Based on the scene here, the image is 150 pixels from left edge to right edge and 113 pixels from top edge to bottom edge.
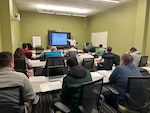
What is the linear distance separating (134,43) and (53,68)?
384 cm

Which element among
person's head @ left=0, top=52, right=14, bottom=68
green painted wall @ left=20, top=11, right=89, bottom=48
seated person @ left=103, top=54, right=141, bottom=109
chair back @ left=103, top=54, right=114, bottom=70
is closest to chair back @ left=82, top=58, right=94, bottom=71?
chair back @ left=103, top=54, right=114, bottom=70

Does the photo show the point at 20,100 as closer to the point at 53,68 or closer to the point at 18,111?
the point at 18,111

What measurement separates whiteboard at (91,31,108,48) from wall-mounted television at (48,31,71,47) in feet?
5.36

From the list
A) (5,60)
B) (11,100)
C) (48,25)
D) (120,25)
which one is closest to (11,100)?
(11,100)

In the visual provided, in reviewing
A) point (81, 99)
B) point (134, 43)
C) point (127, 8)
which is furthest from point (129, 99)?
point (127, 8)

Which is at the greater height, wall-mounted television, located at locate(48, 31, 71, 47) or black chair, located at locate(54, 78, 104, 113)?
wall-mounted television, located at locate(48, 31, 71, 47)

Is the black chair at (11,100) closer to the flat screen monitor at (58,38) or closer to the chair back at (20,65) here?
the chair back at (20,65)

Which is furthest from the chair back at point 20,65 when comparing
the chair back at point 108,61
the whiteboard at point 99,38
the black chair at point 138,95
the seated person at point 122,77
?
the whiteboard at point 99,38

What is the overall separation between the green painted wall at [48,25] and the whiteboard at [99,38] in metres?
1.01

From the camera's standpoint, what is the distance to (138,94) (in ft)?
5.73

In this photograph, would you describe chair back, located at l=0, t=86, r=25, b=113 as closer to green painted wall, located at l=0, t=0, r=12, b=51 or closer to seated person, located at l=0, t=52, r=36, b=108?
seated person, located at l=0, t=52, r=36, b=108

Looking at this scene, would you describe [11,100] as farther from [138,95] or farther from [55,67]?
[55,67]

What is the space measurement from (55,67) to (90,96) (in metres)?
1.73

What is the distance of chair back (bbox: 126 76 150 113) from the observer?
1708 mm
